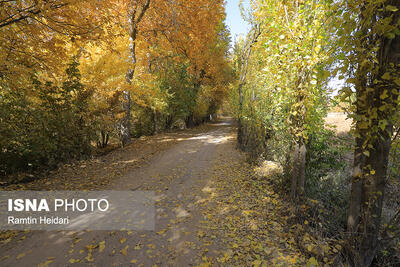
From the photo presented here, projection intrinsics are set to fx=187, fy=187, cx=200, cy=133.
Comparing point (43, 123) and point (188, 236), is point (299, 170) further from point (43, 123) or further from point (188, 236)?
point (43, 123)

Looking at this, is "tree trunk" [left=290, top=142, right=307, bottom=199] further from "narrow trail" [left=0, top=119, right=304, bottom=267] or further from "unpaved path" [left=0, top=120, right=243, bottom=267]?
"unpaved path" [left=0, top=120, right=243, bottom=267]

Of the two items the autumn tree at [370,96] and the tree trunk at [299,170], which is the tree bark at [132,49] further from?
the autumn tree at [370,96]

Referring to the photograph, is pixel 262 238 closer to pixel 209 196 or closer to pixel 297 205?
pixel 297 205

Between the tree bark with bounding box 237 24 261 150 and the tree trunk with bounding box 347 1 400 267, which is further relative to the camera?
the tree bark with bounding box 237 24 261 150

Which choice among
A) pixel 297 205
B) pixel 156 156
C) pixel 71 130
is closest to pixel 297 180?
pixel 297 205

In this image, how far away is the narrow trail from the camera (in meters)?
3.21

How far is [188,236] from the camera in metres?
3.83

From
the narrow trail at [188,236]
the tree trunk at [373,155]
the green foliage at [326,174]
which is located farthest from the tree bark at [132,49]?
the tree trunk at [373,155]

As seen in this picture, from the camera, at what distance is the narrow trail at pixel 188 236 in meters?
3.21

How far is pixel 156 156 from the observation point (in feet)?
31.9

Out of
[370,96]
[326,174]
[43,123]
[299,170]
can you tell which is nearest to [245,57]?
[326,174]

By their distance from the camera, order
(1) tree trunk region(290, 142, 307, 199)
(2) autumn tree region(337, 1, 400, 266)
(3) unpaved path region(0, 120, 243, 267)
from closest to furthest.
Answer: (2) autumn tree region(337, 1, 400, 266) → (3) unpaved path region(0, 120, 243, 267) → (1) tree trunk region(290, 142, 307, 199)

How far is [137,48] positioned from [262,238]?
1310 centimetres

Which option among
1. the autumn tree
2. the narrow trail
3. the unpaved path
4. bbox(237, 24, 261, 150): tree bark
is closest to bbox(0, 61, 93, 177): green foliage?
the narrow trail
